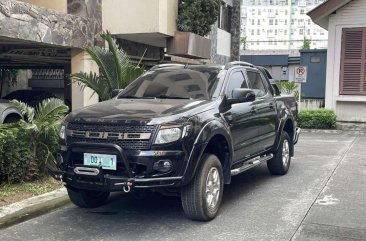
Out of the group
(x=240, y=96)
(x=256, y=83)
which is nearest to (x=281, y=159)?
(x=256, y=83)

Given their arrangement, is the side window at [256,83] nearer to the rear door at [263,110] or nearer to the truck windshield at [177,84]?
the rear door at [263,110]

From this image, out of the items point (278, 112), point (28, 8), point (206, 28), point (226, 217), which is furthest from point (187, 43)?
point (226, 217)

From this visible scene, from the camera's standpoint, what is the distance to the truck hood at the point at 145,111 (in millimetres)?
5000

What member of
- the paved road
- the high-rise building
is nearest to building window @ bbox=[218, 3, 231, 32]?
the paved road

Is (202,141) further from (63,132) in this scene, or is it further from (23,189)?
(23,189)

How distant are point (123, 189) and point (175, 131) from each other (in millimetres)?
814

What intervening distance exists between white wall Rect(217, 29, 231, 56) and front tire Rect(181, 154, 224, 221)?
48.6 feet

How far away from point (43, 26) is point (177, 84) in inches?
230

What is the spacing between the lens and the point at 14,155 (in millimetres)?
6477

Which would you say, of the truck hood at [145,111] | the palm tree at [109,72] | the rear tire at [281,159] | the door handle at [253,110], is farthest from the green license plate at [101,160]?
the rear tire at [281,159]

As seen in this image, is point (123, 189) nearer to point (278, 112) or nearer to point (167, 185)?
point (167, 185)

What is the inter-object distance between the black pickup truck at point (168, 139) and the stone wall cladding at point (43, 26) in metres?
4.60

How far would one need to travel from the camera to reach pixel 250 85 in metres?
7.06

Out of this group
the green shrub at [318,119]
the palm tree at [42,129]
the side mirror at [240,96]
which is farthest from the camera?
the green shrub at [318,119]
